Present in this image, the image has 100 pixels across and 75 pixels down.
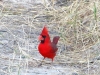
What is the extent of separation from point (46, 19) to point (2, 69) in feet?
6.32

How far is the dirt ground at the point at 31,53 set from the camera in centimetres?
458

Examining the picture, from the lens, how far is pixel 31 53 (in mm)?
5059

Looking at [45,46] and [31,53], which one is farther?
[31,53]

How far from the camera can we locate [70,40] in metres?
5.46

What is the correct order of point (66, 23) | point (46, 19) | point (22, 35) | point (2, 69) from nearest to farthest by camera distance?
point (2, 69)
point (22, 35)
point (66, 23)
point (46, 19)

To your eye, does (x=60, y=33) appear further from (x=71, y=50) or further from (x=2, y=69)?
(x=2, y=69)

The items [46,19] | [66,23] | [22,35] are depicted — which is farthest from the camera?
[46,19]

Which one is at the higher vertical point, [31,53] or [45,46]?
[45,46]

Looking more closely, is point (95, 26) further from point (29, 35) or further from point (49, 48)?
point (49, 48)

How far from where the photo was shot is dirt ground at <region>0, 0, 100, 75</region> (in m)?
4.58

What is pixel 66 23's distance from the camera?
5.93m

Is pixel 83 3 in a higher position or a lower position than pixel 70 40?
higher

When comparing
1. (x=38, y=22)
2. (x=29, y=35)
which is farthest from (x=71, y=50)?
(x=38, y=22)

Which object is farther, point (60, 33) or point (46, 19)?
point (46, 19)
